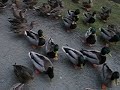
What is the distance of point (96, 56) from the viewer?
7.66 metres

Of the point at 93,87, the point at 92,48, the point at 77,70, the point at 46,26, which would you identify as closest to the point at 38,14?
the point at 46,26

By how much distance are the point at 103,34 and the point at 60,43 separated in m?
1.27

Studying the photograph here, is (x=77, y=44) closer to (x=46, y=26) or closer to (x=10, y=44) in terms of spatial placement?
(x=46, y=26)

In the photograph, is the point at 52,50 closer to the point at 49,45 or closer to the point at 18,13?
the point at 49,45

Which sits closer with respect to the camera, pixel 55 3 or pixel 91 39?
pixel 91 39

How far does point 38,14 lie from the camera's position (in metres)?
9.65

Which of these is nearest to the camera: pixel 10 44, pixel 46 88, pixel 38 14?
pixel 46 88

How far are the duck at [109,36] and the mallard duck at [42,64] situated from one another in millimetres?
2179

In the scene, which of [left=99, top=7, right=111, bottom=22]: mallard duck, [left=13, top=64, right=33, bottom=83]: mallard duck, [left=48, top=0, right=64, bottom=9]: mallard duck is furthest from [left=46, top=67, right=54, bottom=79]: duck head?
[left=99, top=7, right=111, bottom=22]: mallard duck

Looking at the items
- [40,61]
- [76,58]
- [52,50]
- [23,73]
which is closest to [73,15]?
[52,50]

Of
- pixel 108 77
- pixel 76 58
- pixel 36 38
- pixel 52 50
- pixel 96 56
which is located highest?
pixel 36 38

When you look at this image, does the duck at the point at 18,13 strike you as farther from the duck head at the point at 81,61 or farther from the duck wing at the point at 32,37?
the duck head at the point at 81,61

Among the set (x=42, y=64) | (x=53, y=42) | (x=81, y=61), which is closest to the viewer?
(x=42, y=64)

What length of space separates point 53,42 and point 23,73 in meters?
1.72
